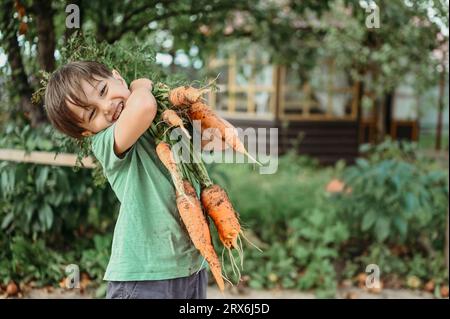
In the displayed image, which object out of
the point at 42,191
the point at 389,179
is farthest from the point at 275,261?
the point at 42,191

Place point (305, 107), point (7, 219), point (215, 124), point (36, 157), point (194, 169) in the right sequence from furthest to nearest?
point (305, 107) < point (7, 219) < point (36, 157) < point (215, 124) < point (194, 169)

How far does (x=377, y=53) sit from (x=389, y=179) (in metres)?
2.49

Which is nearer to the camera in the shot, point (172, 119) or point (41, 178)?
point (172, 119)

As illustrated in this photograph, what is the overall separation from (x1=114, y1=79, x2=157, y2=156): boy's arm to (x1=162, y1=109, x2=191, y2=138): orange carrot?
0.29 feet

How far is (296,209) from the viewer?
5.25 m

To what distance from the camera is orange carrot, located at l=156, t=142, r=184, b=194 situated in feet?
5.97

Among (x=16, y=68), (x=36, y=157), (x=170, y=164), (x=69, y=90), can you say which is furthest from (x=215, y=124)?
(x=16, y=68)

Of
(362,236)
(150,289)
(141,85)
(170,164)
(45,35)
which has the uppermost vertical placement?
(45,35)

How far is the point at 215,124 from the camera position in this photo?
6.95ft

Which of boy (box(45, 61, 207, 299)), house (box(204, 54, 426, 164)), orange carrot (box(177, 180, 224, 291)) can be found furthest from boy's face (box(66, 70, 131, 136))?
house (box(204, 54, 426, 164))

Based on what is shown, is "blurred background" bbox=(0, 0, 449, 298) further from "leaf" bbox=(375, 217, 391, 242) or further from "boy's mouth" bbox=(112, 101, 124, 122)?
"boy's mouth" bbox=(112, 101, 124, 122)

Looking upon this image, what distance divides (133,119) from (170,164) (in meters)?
0.19

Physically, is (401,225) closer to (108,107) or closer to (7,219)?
(7,219)

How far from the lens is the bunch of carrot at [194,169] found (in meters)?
1.85
